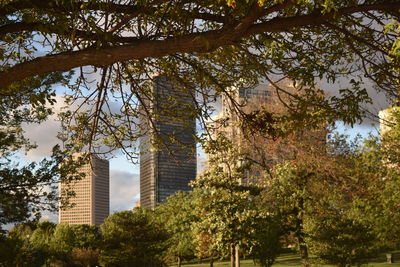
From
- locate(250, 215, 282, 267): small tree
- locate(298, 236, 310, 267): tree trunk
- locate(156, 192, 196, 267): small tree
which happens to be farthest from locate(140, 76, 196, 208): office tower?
locate(156, 192, 196, 267): small tree

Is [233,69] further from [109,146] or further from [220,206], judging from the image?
[220,206]

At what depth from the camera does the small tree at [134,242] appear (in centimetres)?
3212

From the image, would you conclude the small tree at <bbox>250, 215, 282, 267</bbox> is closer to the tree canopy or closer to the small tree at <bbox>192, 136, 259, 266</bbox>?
the small tree at <bbox>192, 136, 259, 266</bbox>

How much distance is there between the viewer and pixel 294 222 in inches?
1060

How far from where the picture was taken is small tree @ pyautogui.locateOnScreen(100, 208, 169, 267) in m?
32.1

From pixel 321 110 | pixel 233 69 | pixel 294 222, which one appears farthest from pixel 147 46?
pixel 294 222

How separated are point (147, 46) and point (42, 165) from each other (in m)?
9.51

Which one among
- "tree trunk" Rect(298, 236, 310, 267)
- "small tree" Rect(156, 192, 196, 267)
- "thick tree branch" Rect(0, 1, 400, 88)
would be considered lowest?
"tree trunk" Rect(298, 236, 310, 267)

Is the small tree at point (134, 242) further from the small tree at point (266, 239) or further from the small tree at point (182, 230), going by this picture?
the small tree at point (266, 239)

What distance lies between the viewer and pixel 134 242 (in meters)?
32.2

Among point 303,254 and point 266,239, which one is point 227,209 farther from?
point 303,254

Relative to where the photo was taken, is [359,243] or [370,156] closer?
[370,156]

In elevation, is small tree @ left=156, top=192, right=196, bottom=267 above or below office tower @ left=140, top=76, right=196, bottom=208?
below

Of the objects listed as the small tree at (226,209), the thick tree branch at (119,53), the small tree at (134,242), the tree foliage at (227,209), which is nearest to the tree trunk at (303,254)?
the tree foliage at (227,209)
